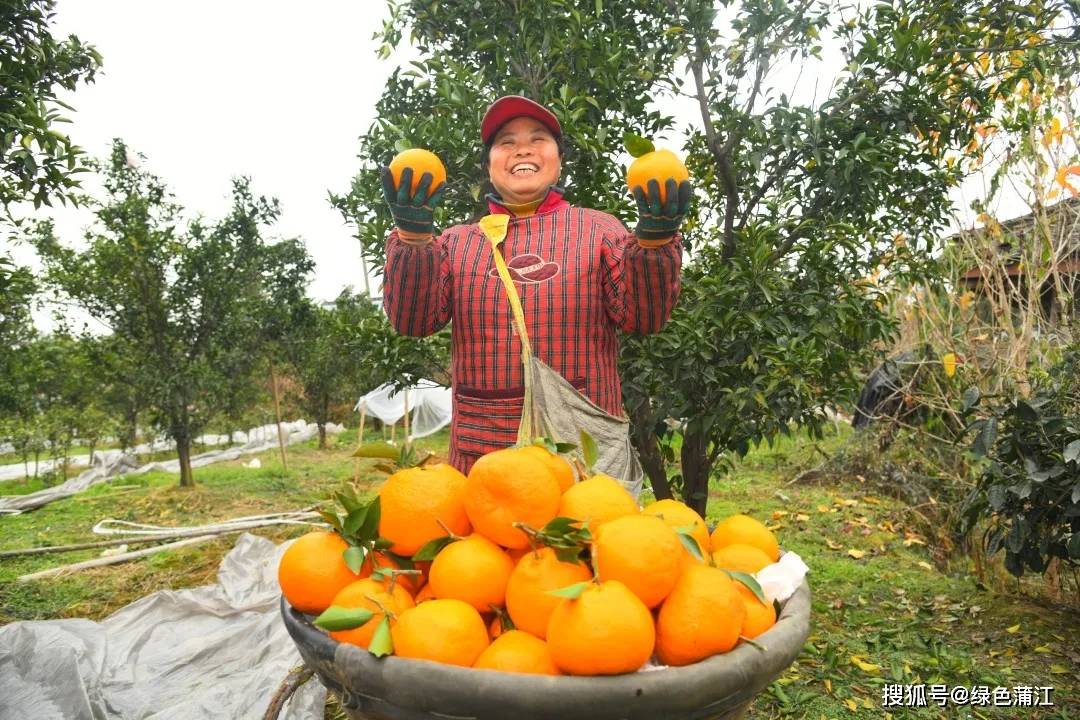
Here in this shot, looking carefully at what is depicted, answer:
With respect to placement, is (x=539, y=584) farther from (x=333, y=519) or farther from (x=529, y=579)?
(x=333, y=519)

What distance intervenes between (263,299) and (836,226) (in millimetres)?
7590

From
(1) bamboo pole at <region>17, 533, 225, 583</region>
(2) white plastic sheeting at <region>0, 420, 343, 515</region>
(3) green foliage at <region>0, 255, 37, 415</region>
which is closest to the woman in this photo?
(1) bamboo pole at <region>17, 533, 225, 583</region>

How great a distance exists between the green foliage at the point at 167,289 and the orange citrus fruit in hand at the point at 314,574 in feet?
24.1

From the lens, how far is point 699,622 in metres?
1.04

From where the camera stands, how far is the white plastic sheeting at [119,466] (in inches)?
321

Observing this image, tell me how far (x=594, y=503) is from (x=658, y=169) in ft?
2.48

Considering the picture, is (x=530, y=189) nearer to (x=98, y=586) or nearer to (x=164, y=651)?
(x=164, y=651)

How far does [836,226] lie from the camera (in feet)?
9.28

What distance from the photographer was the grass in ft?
10.0

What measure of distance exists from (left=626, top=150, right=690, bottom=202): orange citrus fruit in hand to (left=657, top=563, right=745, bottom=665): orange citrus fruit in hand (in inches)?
33.9

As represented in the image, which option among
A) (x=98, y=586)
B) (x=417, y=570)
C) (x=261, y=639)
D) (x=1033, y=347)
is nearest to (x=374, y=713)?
(x=417, y=570)

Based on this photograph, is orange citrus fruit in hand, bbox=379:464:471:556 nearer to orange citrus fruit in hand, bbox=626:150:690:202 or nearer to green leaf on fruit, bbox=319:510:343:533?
green leaf on fruit, bbox=319:510:343:533

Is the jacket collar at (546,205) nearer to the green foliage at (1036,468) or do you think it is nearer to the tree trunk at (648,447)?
the tree trunk at (648,447)

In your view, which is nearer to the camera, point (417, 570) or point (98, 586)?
point (417, 570)
